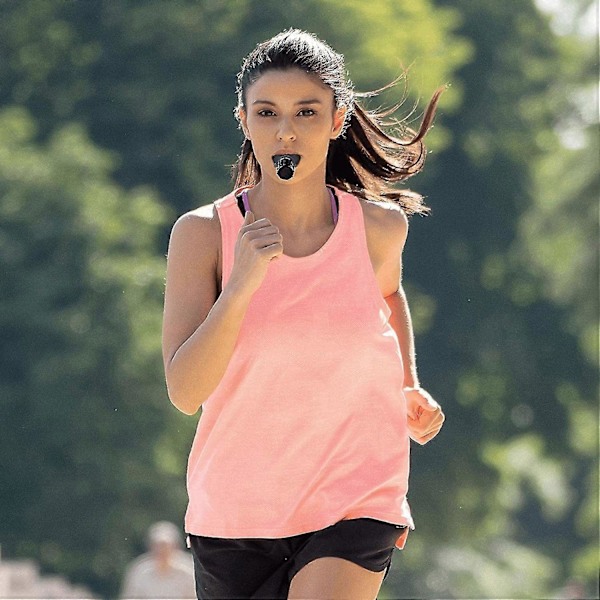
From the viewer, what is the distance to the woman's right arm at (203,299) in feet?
12.2

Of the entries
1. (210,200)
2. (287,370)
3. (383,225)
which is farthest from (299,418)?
(210,200)

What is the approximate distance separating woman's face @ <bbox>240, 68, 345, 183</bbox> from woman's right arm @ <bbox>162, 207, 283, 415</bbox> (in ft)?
0.53

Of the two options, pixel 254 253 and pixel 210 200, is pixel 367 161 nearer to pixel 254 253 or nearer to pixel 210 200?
pixel 254 253

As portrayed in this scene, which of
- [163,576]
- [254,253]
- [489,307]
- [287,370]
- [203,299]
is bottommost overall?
[163,576]

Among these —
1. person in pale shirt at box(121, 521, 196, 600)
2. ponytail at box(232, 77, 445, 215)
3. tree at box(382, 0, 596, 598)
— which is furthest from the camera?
tree at box(382, 0, 596, 598)

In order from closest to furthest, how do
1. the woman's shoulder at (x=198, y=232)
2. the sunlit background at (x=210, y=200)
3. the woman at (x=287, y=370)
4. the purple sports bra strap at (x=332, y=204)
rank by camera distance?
the woman at (x=287, y=370) → the woman's shoulder at (x=198, y=232) → the purple sports bra strap at (x=332, y=204) → the sunlit background at (x=210, y=200)

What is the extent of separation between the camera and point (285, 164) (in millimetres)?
3912

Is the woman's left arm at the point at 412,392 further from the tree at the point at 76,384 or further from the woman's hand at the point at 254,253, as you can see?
the tree at the point at 76,384

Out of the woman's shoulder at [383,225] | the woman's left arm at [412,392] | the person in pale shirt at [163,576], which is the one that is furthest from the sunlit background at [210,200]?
the woman's shoulder at [383,225]

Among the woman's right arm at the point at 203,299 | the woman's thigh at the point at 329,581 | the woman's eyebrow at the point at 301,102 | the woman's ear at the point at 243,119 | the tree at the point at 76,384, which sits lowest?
the tree at the point at 76,384

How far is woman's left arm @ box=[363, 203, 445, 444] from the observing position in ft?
13.5

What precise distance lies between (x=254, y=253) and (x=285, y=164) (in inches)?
11.0

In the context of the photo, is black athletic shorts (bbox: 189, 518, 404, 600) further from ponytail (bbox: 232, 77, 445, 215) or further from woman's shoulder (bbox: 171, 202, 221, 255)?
ponytail (bbox: 232, 77, 445, 215)

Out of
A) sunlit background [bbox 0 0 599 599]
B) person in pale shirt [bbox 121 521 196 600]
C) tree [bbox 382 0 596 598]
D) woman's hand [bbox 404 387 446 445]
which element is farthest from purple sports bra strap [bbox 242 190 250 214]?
tree [bbox 382 0 596 598]
